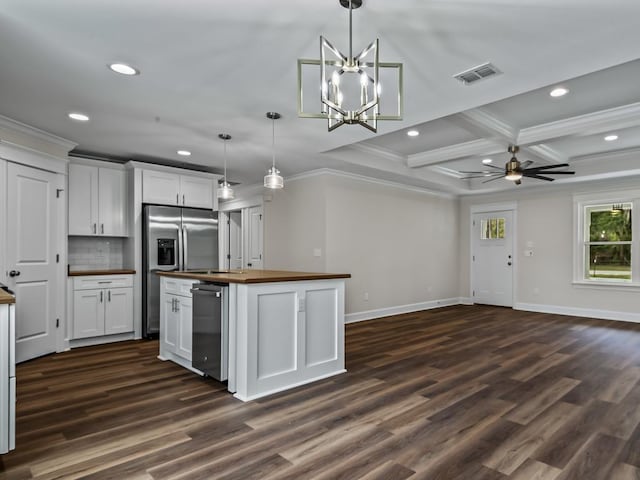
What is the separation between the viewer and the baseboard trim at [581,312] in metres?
6.22

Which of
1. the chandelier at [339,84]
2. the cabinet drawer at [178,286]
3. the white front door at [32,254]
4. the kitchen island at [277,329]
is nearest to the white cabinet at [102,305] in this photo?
the white front door at [32,254]

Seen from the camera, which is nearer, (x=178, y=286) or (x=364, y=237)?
(x=178, y=286)

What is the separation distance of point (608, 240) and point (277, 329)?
6.34 meters

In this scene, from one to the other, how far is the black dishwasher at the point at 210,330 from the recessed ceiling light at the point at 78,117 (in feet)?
6.39

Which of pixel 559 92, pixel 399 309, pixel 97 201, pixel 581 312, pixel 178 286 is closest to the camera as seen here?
pixel 559 92

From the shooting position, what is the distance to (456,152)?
5500 mm

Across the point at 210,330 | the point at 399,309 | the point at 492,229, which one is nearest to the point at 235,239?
the point at 399,309

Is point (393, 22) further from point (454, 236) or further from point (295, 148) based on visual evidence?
point (454, 236)

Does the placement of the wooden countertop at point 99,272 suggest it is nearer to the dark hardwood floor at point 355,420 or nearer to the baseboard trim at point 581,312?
the dark hardwood floor at point 355,420

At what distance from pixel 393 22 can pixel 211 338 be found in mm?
2664

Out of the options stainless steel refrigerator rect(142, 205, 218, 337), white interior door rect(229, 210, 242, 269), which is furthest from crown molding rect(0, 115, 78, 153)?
white interior door rect(229, 210, 242, 269)

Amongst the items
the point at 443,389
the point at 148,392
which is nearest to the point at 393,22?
the point at 443,389

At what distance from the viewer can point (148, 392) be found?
3.08 m

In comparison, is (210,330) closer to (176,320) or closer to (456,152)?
(176,320)
